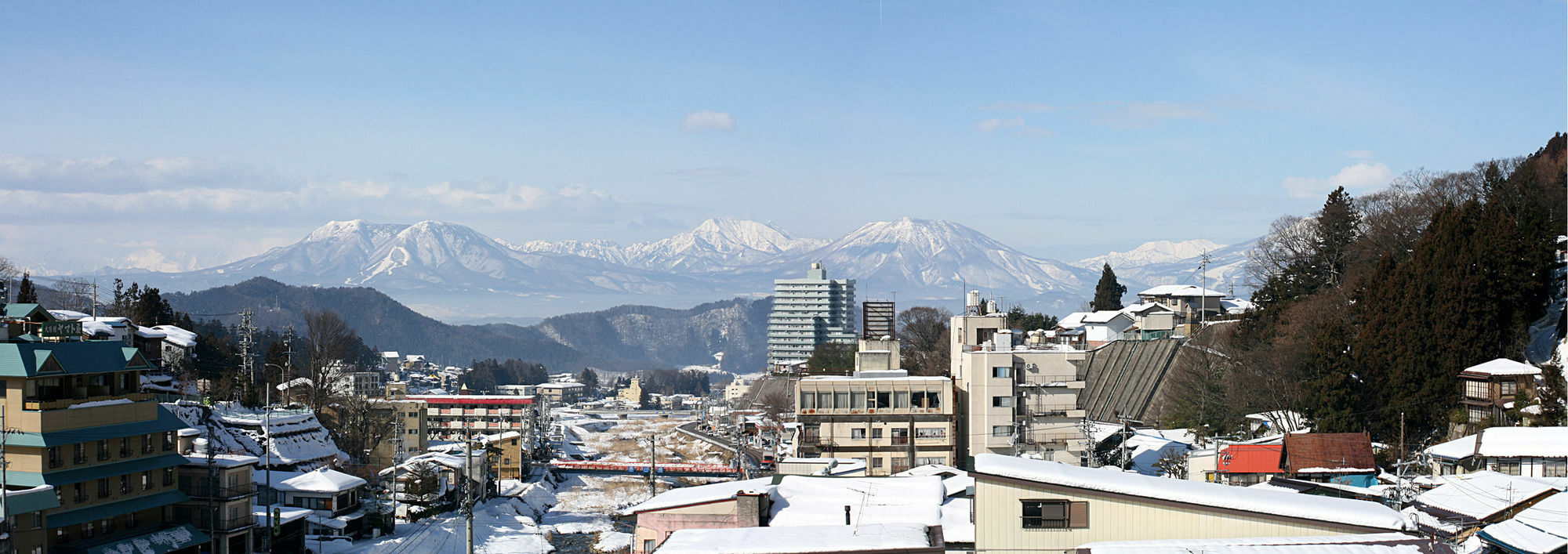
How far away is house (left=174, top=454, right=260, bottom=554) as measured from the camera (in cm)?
2558

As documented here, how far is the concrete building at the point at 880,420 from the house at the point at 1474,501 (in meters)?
14.9

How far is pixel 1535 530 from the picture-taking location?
16.7m

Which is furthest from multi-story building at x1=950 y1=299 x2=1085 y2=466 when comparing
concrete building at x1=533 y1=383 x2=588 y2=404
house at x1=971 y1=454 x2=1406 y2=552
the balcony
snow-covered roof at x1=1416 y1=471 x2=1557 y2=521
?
concrete building at x1=533 y1=383 x2=588 y2=404

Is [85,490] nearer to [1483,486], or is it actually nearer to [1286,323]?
[1483,486]

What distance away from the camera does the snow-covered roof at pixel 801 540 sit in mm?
13695

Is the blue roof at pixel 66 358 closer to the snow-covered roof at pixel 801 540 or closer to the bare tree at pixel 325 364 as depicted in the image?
the snow-covered roof at pixel 801 540

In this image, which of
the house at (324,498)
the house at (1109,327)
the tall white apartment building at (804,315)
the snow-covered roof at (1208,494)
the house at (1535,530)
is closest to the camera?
the snow-covered roof at (1208,494)

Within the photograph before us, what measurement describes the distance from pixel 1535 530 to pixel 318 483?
28.4m

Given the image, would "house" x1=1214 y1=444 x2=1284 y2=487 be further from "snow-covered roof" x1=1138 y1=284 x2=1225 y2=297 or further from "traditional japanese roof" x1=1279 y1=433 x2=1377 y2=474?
"snow-covered roof" x1=1138 y1=284 x2=1225 y2=297

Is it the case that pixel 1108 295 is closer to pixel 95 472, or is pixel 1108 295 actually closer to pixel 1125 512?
pixel 95 472

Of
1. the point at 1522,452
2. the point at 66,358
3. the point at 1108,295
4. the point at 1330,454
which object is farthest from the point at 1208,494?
the point at 1108,295

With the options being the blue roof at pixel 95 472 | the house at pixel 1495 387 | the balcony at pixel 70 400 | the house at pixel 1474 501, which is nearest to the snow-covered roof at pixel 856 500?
the house at pixel 1474 501

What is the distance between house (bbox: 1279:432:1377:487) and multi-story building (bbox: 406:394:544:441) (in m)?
59.4

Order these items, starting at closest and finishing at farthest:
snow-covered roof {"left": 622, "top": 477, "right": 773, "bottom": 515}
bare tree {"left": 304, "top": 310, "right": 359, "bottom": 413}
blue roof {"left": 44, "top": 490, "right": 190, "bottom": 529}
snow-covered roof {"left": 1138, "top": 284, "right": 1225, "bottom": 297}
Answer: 1. snow-covered roof {"left": 622, "top": 477, "right": 773, "bottom": 515}
2. blue roof {"left": 44, "top": 490, "right": 190, "bottom": 529}
3. bare tree {"left": 304, "top": 310, "right": 359, "bottom": 413}
4. snow-covered roof {"left": 1138, "top": 284, "right": 1225, "bottom": 297}
